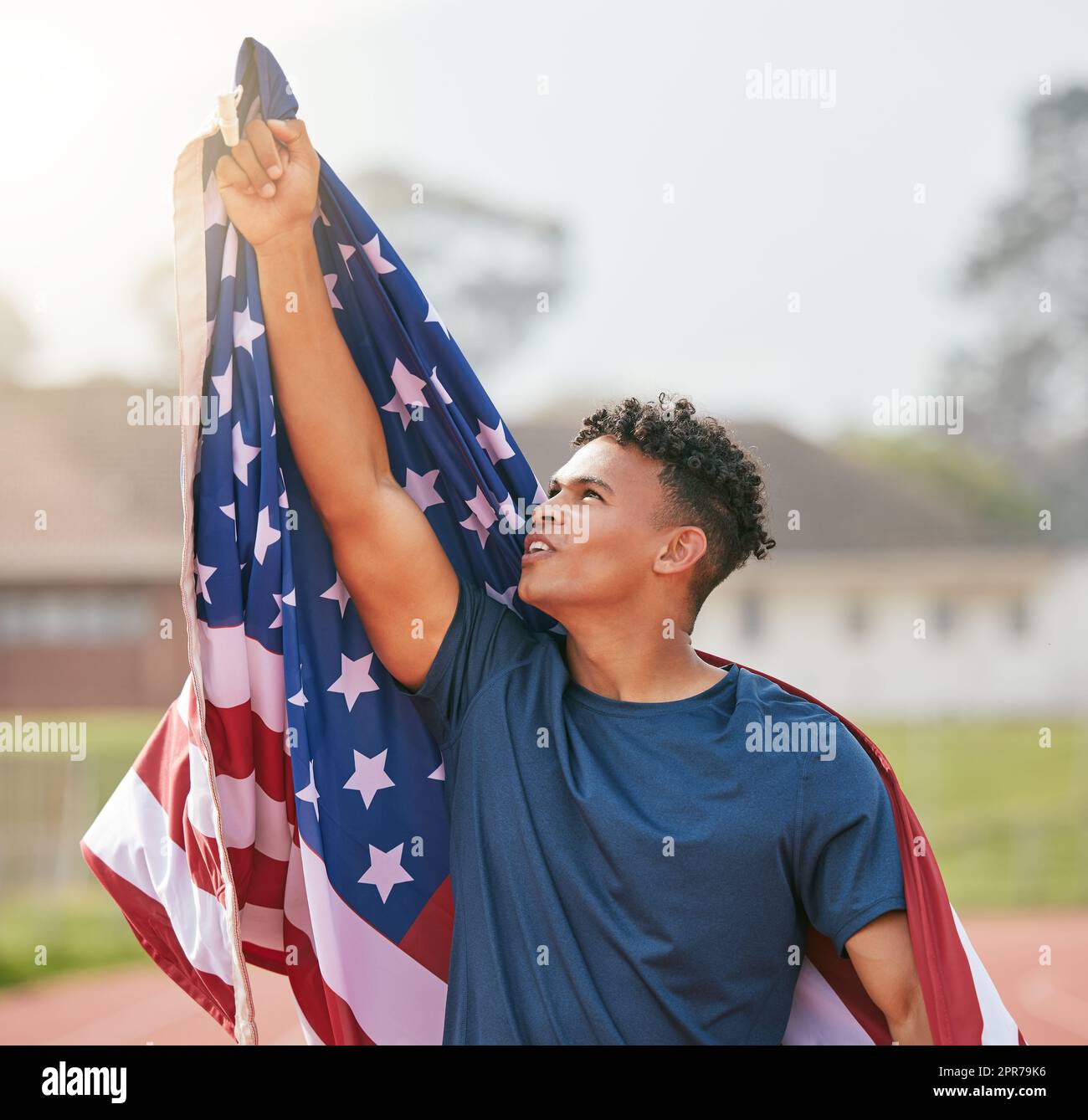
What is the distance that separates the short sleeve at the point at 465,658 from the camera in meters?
2.55

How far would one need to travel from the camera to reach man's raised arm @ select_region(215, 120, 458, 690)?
8.30 feet

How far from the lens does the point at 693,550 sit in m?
2.70

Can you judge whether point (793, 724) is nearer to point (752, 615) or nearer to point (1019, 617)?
point (752, 615)

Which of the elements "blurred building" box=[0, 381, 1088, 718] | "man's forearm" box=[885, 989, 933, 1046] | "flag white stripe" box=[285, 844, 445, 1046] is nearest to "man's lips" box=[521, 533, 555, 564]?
"flag white stripe" box=[285, 844, 445, 1046]

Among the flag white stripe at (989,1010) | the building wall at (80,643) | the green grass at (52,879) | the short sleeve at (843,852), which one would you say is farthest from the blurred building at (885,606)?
the short sleeve at (843,852)

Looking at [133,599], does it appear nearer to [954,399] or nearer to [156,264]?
[156,264]

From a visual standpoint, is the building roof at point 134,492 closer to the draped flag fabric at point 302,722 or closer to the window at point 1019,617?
the window at point 1019,617

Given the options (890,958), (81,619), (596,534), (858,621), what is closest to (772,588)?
(858,621)

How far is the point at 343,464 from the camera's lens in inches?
99.8

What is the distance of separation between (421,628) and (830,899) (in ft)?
3.05

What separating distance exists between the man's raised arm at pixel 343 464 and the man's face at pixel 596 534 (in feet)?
0.68

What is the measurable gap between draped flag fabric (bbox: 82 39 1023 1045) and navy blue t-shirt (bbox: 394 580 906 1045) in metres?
0.17

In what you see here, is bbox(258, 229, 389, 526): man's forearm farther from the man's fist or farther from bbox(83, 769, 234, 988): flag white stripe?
bbox(83, 769, 234, 988): flag white stripe
